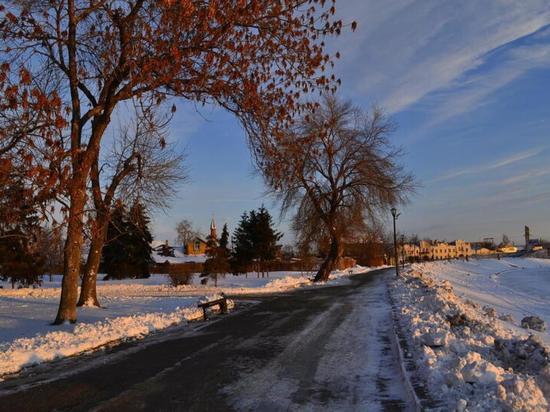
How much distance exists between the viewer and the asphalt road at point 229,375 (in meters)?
6.92

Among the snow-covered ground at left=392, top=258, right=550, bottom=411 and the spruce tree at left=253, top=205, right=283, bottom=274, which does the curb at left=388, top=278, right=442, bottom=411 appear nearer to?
the snow-covered ground at left=392, top=258, right=550, bottom=411

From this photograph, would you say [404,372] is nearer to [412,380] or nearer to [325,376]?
[412,380]

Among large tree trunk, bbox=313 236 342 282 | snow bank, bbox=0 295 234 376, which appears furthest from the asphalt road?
large tree trunk, bbox=313 236 342 282

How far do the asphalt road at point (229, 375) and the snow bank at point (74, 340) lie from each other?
475 mm

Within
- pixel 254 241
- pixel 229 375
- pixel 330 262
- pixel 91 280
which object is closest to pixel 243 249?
pixel 254 241

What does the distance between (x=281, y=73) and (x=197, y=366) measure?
578 centimetres

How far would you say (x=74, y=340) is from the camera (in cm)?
1162

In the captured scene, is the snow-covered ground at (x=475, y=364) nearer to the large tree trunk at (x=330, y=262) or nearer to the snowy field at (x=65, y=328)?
the snowy field at (x=65, y=328)

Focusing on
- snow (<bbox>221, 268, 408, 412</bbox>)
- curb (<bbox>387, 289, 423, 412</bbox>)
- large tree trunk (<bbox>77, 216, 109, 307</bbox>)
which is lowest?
snow (<bbox>221, 268, 408, 412</bbox>)

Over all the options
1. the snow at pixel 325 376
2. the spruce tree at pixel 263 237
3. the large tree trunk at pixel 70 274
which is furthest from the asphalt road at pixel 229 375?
the spruce tree at pixel 263 237

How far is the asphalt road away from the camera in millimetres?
6922

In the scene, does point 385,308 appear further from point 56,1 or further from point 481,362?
point 56,1

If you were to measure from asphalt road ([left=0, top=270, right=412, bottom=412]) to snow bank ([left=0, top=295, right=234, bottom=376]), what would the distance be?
1.56ft

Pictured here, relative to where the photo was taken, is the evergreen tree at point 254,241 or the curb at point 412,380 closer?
the curb at point 412,380
